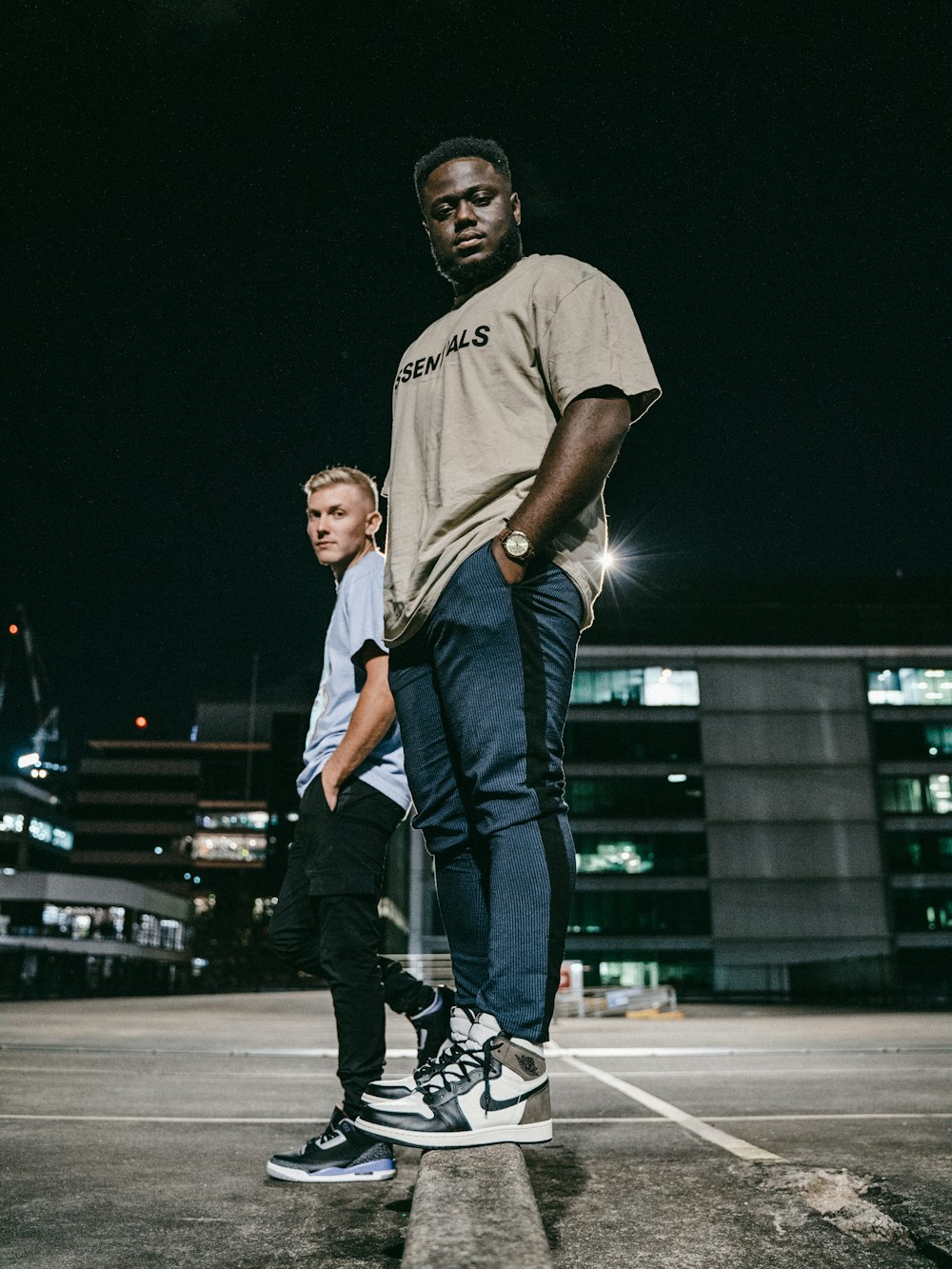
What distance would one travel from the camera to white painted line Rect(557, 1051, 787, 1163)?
209 cm

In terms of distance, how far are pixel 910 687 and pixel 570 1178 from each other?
186 ft

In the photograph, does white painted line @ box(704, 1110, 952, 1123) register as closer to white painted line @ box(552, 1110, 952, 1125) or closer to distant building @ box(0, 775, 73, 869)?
white painted line @ box(552, 1110, 952, 1125)

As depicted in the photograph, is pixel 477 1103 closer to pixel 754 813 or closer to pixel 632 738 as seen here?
pixel 754 813

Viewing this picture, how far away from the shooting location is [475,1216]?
1.04m

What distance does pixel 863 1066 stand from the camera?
→ 4680 mm

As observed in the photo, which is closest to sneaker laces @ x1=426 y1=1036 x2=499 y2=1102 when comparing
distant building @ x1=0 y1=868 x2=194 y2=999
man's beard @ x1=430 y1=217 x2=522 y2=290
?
man's beard @ x1=430 y1=217 x2=522 y2=290

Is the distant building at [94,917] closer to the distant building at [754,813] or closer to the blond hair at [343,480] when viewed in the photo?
the distant building at [754,813]

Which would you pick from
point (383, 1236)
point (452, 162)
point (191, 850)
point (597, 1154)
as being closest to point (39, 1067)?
point (597, 1154)

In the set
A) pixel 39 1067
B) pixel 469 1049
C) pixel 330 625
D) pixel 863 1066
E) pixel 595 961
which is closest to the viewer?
pixel 469 1049

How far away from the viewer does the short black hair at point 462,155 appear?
7.00 feet

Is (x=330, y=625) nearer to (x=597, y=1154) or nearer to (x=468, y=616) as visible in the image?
(x=468, y=616)

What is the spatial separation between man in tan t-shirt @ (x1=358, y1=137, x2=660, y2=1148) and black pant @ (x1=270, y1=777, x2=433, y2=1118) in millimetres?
539

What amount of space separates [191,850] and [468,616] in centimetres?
9772

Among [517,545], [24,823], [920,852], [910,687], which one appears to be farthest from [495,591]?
[24,823]
